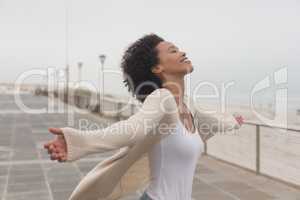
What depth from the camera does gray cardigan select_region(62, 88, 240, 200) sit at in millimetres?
1748

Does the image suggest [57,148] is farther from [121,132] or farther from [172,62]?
[172,62]

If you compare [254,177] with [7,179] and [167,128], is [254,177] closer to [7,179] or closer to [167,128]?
[7,179]

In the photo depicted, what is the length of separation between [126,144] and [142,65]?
0.52 metres

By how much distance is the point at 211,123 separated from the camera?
2523 mm

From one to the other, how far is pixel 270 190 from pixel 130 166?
4.33 metres

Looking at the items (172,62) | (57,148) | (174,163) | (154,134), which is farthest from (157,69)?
(57,148)

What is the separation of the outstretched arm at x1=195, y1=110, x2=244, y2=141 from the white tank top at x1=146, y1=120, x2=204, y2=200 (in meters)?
0.35

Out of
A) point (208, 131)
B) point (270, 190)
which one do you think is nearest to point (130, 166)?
point (208, 131)

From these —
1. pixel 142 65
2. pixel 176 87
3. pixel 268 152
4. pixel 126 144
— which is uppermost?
pixel 142 65

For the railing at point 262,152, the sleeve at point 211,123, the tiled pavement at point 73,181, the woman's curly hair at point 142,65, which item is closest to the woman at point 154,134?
the woman's curly hair at point 142,65

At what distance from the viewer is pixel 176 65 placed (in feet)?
6.98

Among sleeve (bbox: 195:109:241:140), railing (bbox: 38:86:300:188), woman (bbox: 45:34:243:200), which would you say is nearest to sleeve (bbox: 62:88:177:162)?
woman (bbox: 45:34:243:200)

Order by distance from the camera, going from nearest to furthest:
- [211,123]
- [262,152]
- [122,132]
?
[122,132], [211,123], [262,152]

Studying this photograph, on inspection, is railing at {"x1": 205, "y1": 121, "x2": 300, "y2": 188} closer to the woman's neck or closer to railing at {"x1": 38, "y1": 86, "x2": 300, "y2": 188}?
railing at {"x1": 38, "y1": 86, "x2": 300, "y2": 188}
